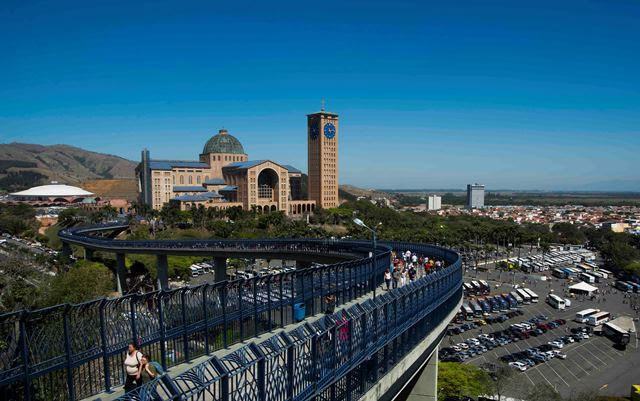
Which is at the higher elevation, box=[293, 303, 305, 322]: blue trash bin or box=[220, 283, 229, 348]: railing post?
box=[220, 283, 229, 348]: railing post

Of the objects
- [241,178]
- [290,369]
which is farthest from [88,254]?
[290,369]

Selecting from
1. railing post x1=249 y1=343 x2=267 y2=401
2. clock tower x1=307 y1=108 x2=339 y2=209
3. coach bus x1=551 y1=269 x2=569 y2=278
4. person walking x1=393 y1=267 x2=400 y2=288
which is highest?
clock tower x1=307 y1=108 x2=339 y2=209

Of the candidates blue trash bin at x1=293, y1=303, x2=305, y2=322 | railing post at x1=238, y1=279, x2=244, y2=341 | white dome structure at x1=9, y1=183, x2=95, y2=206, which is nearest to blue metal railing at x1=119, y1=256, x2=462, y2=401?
Answer: railing post at x1=238, y1=279, x2=244, y2=341

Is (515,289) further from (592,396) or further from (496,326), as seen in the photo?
(592,396)

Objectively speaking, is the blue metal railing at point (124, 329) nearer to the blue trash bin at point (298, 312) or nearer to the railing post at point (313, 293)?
the railing post at point (313, 293)

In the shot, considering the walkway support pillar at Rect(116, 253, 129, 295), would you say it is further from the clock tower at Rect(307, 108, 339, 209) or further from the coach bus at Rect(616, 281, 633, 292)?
the coach bus at Rect(616, 281, 633, 292)

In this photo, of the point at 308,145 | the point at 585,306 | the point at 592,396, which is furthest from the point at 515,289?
the point at 308,145

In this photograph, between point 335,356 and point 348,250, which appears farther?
point 348,250

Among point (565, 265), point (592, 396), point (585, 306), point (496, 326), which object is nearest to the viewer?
point (592, 396)
